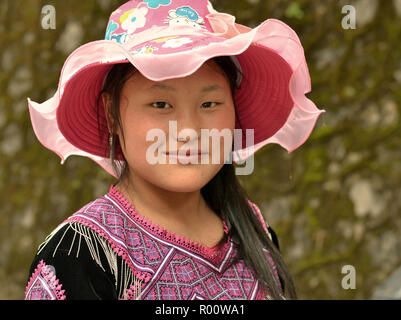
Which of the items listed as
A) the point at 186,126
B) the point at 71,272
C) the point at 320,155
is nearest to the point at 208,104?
the point at 186,126

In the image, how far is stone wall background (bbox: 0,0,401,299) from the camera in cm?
287

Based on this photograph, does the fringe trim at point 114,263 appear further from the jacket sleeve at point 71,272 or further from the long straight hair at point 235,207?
the long straight hair at point 235,207

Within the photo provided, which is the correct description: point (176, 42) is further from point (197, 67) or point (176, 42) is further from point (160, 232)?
point (160, 232)

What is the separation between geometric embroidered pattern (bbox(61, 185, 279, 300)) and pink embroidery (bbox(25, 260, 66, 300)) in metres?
0.12

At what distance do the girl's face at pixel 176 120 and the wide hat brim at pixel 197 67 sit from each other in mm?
76

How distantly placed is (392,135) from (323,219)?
473mm

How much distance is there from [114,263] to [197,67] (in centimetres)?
42

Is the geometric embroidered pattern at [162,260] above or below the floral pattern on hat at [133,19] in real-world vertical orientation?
below

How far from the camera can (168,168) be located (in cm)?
138

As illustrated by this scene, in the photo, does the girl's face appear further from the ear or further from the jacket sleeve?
the jacket sleeve

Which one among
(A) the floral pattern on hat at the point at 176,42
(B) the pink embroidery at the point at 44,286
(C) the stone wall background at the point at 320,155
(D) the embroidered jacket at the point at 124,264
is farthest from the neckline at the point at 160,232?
(C) the stone wall background at the point at 320,155

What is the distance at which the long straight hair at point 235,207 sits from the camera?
57.0 inches
